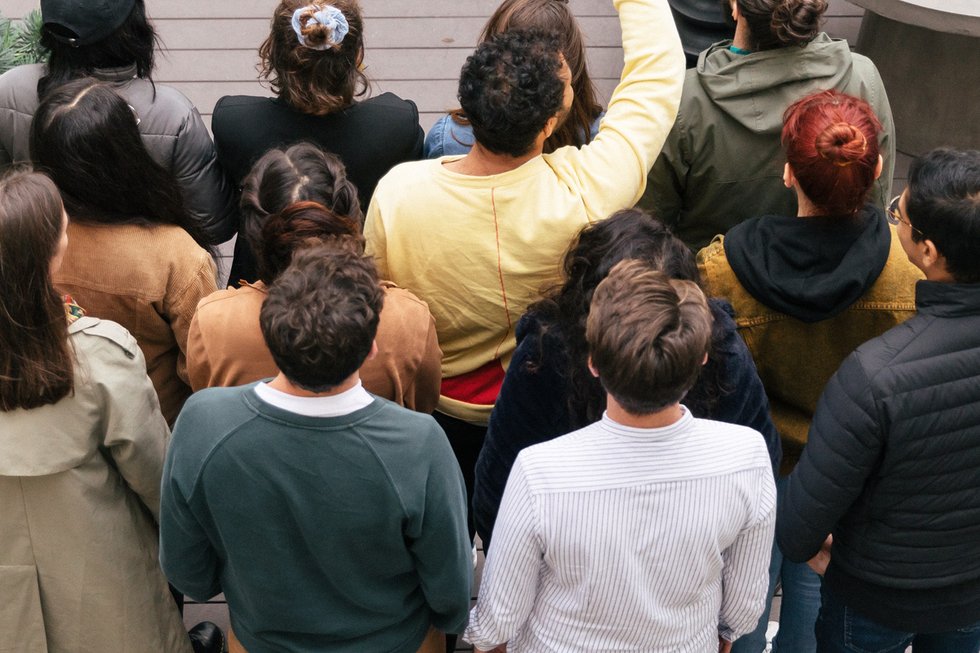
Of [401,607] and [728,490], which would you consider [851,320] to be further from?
[401,607]

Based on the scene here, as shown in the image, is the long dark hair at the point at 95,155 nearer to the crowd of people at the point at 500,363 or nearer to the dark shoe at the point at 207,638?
the crowd of people at the point at 500,363

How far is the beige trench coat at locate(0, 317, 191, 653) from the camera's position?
71.1 inches

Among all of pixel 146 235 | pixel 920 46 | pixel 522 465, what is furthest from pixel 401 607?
pixel 920 46

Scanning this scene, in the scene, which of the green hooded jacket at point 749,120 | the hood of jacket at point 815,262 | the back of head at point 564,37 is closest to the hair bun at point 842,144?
the hood of jacket at point 815,262

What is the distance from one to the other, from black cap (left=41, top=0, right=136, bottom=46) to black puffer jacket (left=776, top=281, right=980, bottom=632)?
5.56 feet

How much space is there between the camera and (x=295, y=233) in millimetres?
1828

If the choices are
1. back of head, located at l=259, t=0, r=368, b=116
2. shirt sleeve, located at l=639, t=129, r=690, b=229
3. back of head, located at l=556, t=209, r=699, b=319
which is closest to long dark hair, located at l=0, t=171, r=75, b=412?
back of head, located at l=259, t=0, r=368, b=116

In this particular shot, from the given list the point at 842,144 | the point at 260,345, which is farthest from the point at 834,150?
the point at 260,345

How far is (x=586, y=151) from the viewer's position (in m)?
2.08

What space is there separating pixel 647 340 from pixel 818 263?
2.10ft

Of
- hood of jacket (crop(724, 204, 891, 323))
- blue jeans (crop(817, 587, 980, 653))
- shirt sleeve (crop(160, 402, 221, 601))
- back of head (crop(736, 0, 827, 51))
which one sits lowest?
blue jeans (crop(817, 587, 980, 653))

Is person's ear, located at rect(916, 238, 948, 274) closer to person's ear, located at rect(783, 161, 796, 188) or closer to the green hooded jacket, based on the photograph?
person's ear, located at rect(783, 161, 796, 188)

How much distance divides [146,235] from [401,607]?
894 millimetres

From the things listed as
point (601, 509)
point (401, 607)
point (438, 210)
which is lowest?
point (401, 607)
